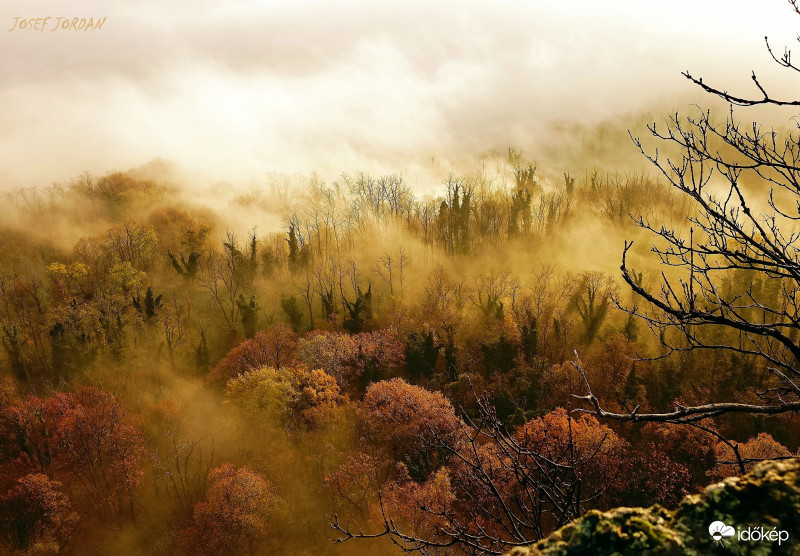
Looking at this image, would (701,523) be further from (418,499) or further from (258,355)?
(258,355)

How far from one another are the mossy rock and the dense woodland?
8.80ft

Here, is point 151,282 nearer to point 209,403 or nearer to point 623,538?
point 209,403

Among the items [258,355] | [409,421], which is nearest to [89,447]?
[258,355]

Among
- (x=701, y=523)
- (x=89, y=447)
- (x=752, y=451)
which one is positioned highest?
(x=701, y=523)

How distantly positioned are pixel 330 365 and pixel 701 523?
7007 centimetres

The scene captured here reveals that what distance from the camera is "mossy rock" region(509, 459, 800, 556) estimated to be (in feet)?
8.75

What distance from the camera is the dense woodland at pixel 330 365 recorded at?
163 feet

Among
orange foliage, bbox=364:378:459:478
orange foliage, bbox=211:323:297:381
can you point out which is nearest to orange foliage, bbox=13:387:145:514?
orange foliage, bbox=211:323:297:381

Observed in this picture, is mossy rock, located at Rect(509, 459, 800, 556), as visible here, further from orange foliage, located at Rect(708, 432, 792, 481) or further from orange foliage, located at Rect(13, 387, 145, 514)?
orange foliage, located at Rect(13, 387, 145, 514)

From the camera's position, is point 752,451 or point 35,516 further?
point 35,516

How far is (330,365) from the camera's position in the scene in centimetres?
7069

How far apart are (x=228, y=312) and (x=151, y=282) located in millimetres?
22552

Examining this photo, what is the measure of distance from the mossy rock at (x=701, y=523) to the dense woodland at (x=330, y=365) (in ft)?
8.80

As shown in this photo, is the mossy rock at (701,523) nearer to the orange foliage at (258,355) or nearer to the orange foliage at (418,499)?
the orange foliage at (418,499)
